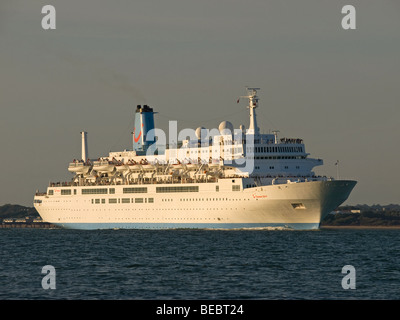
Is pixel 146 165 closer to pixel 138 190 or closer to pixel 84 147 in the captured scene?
pixel 138 190

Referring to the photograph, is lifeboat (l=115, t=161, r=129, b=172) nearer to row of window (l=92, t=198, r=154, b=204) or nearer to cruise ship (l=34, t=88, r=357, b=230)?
cruise ship (l=34, t=88, r=357, b=230)

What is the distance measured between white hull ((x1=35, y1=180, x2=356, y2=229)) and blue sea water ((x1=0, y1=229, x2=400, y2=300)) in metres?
8.41

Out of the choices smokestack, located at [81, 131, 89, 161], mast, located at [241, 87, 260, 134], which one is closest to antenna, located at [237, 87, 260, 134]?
mast, located at [241, 87, 260, 134]

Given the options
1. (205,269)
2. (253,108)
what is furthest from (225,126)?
(205,269)

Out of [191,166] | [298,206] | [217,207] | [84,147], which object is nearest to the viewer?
[298,206]

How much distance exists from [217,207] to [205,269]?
38.2 metres

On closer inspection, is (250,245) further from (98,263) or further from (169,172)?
(169,172)

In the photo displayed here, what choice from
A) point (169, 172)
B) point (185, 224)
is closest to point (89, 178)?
point (169, 172)

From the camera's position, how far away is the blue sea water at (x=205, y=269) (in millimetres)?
33688

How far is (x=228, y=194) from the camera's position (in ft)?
260

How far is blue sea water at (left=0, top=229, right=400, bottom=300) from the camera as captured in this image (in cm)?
3369

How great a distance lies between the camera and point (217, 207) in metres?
80.5
